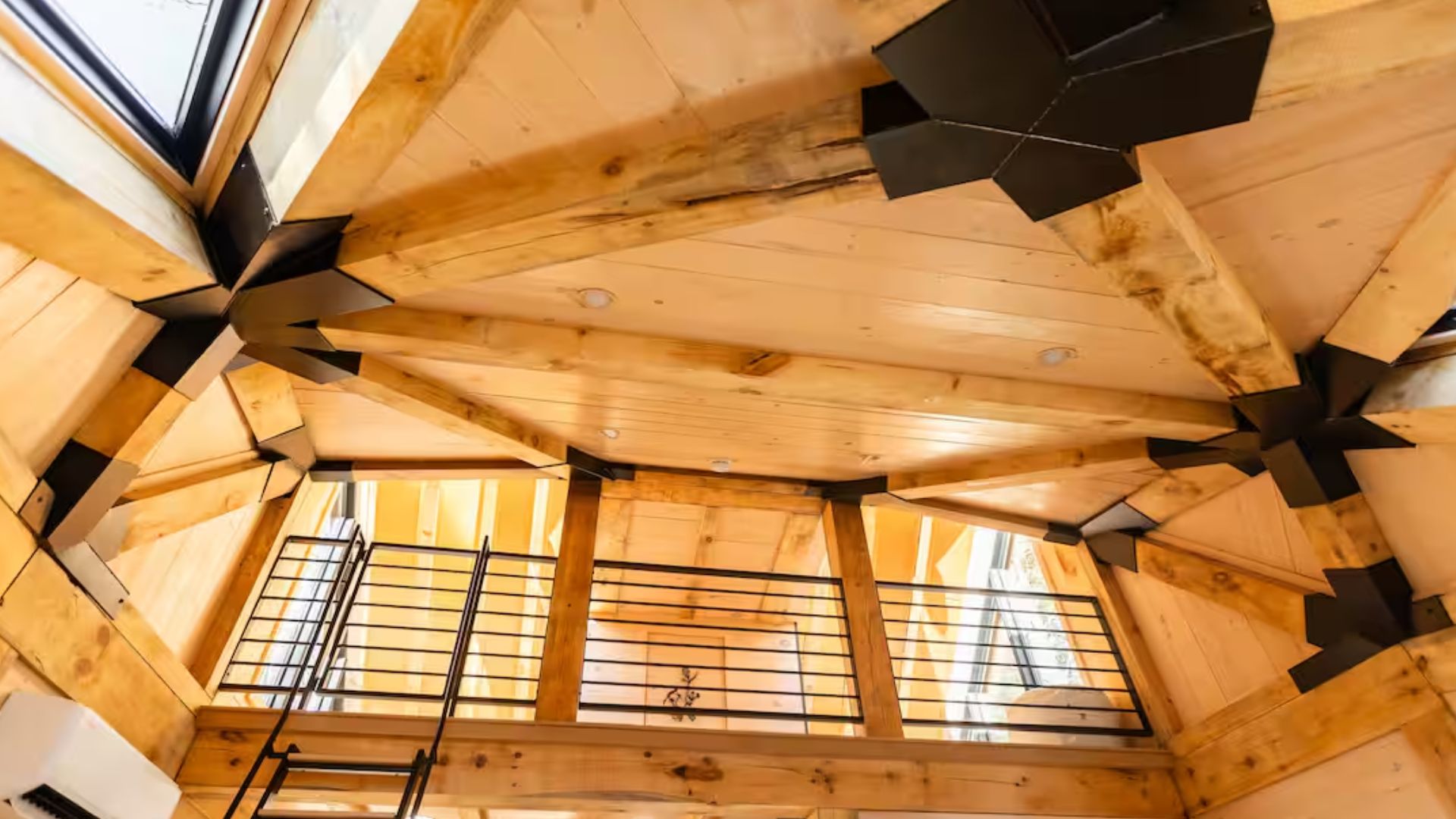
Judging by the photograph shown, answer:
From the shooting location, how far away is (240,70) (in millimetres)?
1854

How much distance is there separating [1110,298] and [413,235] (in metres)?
1.94

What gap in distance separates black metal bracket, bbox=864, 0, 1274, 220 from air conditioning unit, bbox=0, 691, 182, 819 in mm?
2432

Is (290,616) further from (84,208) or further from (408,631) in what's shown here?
Answer: (84,208)

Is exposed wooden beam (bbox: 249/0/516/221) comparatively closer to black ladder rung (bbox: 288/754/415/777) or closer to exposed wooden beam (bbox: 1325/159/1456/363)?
black ladder rung (bbox: 288/754/415/777)

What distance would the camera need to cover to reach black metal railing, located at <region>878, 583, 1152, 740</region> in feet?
12.0

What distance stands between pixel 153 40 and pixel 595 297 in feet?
4.02

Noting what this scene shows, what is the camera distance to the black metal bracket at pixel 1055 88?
1.32m

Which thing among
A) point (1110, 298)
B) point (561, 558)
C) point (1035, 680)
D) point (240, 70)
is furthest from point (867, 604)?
point (240, 70)

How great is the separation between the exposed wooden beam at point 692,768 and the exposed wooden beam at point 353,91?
6.26 feet

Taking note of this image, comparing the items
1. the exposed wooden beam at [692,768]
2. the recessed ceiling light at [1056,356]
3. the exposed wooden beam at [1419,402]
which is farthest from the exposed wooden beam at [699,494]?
the exposed wooden beam at [1419,402]

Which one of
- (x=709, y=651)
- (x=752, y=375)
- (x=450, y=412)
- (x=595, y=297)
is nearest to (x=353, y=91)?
(x=595, y=297)

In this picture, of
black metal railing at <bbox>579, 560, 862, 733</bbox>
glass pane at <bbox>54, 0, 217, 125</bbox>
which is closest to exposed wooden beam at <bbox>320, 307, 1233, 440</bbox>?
glass pane at <bbox>54, 0, 217, 125</bbox>

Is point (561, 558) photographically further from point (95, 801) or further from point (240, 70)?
point (240, 70)

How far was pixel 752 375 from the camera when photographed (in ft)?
8.64
